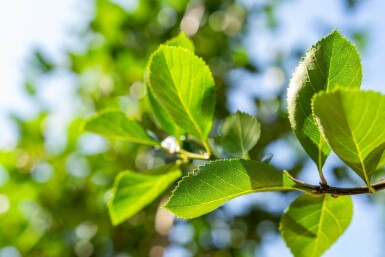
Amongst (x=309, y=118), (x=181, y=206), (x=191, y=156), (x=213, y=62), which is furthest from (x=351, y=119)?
(x=213, y=62)

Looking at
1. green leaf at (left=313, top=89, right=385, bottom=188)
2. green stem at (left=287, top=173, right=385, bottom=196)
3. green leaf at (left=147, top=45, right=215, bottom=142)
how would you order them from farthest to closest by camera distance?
1. green leaf at (left=147, top=45, right=215, bottom=142)
2. green stem at (left=287, top=173, right=385, bottom=196)
3. green leaf at (left=313, top=89, right=385, bottom=188)

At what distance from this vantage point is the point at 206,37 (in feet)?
11.0

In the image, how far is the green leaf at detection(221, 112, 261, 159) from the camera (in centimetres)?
92

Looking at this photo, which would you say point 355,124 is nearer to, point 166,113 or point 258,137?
point 258,137

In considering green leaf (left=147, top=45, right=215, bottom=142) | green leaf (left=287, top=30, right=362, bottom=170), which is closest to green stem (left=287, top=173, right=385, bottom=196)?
green leaf (left=287, top=30, right=362, bottom=170)

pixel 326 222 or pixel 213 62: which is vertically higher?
pixel 326 222

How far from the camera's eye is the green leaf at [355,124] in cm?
56

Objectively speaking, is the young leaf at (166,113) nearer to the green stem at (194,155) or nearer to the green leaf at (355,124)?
the green stem at (194,155)

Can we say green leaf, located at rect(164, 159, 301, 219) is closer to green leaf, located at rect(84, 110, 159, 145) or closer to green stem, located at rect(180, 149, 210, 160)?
green stem, located at rect(180, 149, 210, 160)

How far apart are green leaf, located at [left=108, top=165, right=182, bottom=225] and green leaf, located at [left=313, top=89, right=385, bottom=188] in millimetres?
471

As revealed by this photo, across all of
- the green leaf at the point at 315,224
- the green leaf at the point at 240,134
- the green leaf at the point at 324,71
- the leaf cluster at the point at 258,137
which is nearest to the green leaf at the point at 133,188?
the leaf cluster at the point at 258,137

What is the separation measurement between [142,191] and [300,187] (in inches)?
16.7

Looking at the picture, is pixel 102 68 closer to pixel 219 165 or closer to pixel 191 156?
pixel 191 156

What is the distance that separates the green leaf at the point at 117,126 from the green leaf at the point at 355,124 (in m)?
0.53
